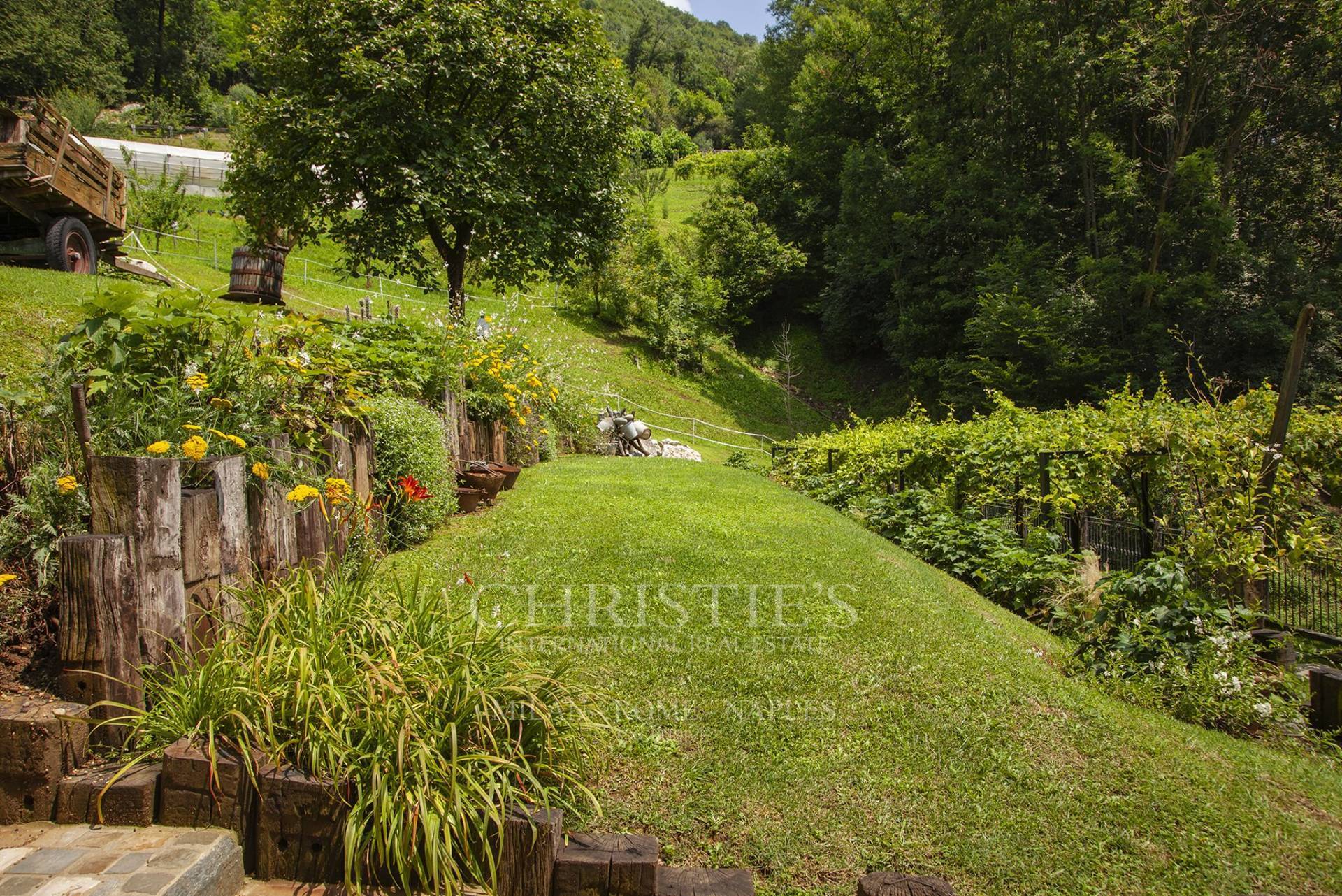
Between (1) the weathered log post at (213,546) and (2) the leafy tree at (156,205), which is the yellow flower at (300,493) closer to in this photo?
(1) the weathered log post at (213,546)

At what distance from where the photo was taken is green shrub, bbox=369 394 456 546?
18.5 feet

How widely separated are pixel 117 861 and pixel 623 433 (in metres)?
13.3

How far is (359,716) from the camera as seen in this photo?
2836 millimetres

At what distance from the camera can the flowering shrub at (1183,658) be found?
14.6ft

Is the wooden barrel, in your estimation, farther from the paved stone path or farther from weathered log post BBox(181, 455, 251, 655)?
the paved stone path

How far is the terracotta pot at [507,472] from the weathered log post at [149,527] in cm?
452

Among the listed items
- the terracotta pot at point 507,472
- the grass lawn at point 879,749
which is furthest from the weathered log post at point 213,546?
the terracotta pot at point 507,472

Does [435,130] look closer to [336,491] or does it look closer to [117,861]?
[336,491]

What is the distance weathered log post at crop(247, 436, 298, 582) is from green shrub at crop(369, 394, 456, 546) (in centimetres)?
154

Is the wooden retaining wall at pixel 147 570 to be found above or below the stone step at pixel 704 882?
above

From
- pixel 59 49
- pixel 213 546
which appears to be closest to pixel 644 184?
pixel 59 49

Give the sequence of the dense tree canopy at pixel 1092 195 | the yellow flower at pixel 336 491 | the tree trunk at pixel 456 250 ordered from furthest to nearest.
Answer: the dense tree canopy at pixel 1092 195
the tree trunk at pixel 456 250
the yellow flower at pixel 336 491

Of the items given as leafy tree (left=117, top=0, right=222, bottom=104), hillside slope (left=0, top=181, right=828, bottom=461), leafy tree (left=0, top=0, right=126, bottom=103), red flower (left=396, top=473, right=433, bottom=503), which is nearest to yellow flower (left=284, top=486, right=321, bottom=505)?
red flower (left=396, top=473, right=433, bottom=503)

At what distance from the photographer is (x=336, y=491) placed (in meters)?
4.04
